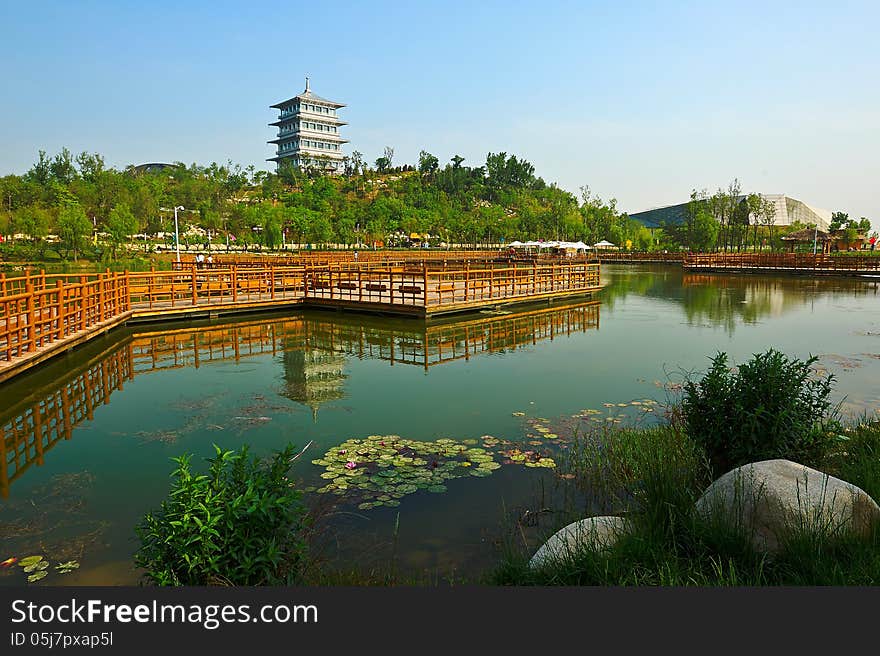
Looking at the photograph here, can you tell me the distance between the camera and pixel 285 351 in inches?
542

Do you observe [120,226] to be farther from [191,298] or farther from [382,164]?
[382,164]

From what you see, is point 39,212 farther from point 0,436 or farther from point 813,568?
point 813,568

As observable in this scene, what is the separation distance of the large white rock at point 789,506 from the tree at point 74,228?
44351mm

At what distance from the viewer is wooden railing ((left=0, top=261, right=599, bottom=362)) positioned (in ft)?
39.7

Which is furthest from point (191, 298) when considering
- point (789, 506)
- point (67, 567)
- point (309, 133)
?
point (309, 133)

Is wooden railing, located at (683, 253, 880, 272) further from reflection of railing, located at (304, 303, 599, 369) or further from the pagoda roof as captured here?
the pagoda roof

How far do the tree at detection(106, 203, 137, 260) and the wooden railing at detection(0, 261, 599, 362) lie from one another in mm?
21229

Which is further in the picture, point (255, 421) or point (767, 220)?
point (767, 220)

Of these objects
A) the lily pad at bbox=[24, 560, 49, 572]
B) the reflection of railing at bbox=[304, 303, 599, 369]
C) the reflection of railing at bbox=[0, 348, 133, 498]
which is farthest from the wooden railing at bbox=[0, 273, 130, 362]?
the lily pad at bbox=[24, 560, 49, 572]

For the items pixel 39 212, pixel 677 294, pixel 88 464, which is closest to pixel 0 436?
pixel 88 464

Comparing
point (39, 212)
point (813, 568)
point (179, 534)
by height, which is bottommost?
point (813, 568)

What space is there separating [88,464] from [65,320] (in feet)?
25.5

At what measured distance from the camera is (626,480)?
5.91 m

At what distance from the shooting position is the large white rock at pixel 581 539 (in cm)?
385
